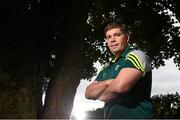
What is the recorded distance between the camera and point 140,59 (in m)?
3.92

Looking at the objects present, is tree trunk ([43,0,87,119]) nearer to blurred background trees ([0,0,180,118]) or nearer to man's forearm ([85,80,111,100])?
blurred background trees ([0,0,180,118])

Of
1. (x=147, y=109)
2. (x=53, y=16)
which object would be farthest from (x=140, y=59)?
(x=53, y=16)

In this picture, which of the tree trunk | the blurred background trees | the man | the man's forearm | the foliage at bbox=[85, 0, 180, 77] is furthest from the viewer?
the foliage at bbox=[85, 0, 180, 77]

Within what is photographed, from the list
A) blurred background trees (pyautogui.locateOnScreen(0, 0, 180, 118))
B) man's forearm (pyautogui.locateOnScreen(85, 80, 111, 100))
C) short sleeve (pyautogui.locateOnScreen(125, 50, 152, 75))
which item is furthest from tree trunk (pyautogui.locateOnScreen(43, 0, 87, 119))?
short sleeve (pyautogui.locateOnScreen(125, 50, 152, 75))

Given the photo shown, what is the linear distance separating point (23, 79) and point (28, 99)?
45 cm

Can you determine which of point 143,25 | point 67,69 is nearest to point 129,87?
point 67,69

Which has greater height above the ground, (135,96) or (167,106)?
(167,106)

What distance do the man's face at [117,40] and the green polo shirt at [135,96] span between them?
275 millimetres

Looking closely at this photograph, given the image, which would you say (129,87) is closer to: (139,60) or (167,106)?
(139,60)

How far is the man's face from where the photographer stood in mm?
4363

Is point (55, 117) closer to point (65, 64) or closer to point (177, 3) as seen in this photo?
point (65, 64)

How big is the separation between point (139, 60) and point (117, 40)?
53cm

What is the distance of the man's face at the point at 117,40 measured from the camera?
4.36m

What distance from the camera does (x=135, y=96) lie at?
13.0 feet
